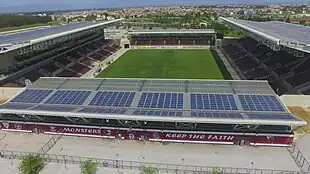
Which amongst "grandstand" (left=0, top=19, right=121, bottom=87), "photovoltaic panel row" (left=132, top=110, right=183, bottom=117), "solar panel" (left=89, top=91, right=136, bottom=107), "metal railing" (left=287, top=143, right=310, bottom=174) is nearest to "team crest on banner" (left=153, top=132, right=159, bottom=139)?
"photovoltaic panel row" (left=132, top=110, right=183, bottom=117)

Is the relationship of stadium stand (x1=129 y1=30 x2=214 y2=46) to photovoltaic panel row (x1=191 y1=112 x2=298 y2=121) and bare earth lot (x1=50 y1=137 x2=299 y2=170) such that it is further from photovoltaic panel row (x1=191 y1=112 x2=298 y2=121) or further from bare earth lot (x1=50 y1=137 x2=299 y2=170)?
bare earth lot (x1=50 y1=137 x2=299 y2=170)

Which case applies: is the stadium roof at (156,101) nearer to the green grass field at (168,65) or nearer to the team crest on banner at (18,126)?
the team crest on banner at (18,126)

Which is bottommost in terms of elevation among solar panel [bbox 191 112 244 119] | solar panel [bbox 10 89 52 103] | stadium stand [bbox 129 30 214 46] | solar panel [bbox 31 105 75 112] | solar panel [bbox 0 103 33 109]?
solar panel [bbox 0 103 33 109]

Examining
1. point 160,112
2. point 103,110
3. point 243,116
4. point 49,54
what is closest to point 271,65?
point 243,116

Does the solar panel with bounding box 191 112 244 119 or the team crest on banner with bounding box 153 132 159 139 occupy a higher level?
the solar panel with bounding box 191 112 244 119

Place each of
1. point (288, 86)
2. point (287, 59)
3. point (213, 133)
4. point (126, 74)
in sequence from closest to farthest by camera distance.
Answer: point (213, 133), point (288, 86), point (287, 59), point (126, 74)

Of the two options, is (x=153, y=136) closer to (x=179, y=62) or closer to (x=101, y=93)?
(x=101, y=93)

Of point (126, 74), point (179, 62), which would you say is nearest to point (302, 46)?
point (126, 74)
